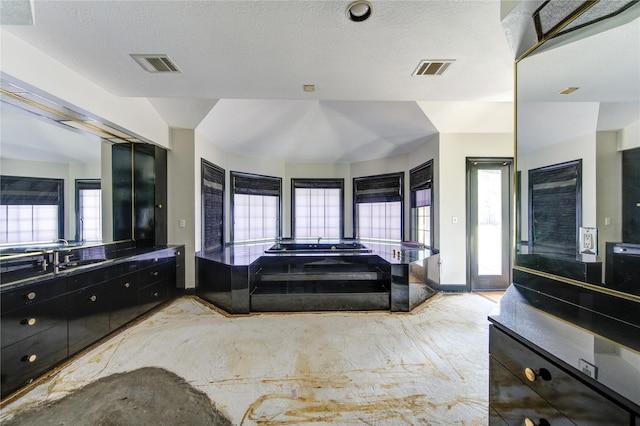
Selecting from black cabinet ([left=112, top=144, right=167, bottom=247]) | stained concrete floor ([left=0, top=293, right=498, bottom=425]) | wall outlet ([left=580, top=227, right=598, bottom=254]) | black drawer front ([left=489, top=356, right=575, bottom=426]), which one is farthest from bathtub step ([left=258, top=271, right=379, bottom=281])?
wall outlet ([left=580, top=227, right=598, bottom=254])

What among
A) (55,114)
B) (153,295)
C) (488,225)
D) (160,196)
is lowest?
(153,295)

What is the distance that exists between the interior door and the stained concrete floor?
1064 millimetres

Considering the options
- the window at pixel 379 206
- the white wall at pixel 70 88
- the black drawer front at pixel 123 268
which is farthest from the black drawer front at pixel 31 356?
the window at pixel 379 206

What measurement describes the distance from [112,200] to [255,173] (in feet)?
7.97

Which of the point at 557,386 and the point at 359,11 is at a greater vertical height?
the point at 359,11

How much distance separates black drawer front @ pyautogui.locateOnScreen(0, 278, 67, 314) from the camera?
166 cm

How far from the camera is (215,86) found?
7.77 feet

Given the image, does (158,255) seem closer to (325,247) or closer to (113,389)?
(113,389)

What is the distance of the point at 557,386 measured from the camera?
2.63ft

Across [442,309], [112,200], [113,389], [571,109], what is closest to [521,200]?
[571,109]

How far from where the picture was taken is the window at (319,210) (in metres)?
5.48

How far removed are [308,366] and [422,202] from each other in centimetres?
337

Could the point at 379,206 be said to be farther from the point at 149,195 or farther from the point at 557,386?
the point at 557,386

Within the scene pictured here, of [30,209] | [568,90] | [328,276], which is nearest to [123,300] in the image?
[30,209]
